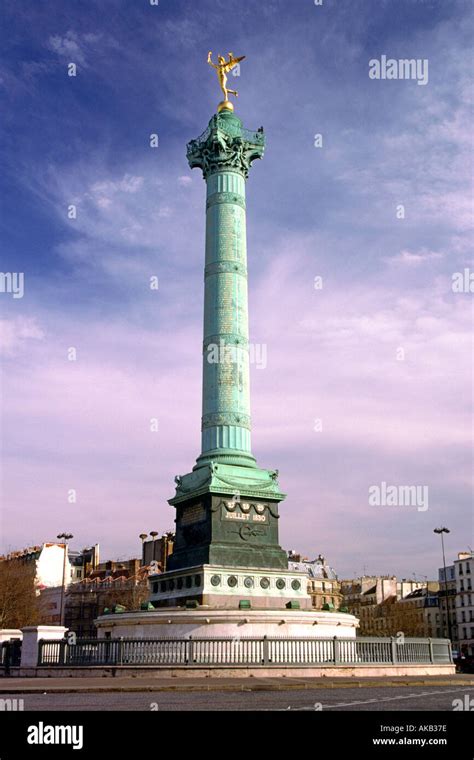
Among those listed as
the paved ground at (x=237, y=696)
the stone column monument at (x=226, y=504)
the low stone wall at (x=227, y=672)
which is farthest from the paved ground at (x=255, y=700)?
the stone column monument at (x=226, y=504)

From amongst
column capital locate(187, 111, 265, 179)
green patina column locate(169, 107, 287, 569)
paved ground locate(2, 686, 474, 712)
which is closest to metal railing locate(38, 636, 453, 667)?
paved ground locate(2, 686, 474, 712)

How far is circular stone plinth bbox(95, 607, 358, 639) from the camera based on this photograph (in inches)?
1233

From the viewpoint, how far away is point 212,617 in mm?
31469

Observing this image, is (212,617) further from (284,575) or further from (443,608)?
(443,608)

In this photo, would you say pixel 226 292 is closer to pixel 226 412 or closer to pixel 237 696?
pixel 226 412

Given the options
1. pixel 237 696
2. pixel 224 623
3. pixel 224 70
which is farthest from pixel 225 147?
pixel 237 696

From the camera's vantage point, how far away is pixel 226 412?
39.9 meters

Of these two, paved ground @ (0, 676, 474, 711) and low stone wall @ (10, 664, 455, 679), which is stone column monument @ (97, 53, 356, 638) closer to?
low stone wall @ (10, 664, 455, 679)

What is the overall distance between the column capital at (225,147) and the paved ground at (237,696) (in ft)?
97.6

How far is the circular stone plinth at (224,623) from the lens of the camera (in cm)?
3133

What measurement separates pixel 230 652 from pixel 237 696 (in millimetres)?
8800

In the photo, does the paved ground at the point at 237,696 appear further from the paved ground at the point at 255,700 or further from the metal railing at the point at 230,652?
the metal railing at the point at 230,652

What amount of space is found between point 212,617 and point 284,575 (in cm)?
685

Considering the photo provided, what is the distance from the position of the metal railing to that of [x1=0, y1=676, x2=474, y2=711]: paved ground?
2678 mm
